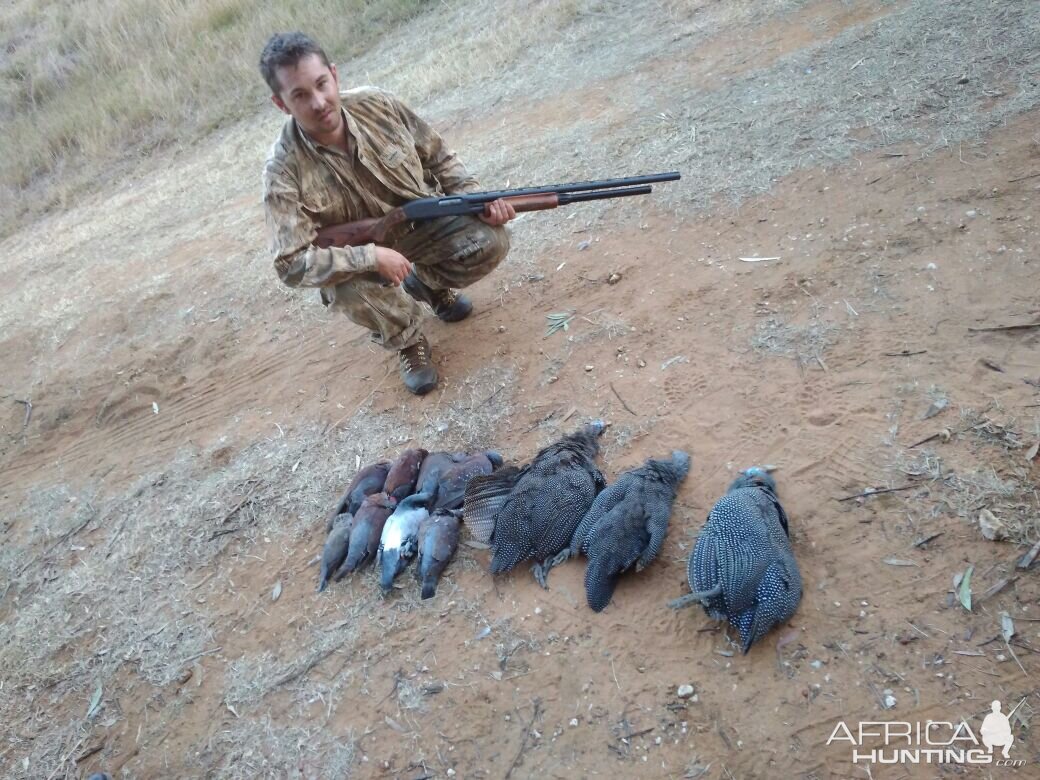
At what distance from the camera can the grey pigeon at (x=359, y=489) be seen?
3537 mm

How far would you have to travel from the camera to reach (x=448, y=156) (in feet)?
13.6

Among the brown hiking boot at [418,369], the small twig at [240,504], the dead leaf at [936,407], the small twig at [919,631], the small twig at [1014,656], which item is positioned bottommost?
the small twig at [1014,656]

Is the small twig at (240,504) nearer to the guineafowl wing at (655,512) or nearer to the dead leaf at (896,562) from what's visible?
the guineafowl wing at (655,512)

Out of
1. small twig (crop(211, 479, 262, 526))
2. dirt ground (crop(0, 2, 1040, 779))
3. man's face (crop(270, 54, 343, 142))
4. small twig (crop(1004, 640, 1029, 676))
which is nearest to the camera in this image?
small twig (crop(1004, 640, 1029, 676))

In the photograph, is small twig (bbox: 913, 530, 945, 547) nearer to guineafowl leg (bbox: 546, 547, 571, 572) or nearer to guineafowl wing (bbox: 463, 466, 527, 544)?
guineafowl leg (bbox: 546, 547, 571, 572)

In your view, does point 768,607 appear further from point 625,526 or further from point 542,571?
point 542,571

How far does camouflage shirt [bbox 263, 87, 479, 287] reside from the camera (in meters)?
3.63

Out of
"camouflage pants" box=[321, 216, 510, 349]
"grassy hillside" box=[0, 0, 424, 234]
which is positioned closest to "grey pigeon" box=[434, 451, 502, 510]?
"camouflage pants" box=[321, 216, 510, 349]

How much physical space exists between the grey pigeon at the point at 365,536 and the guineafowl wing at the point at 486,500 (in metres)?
0.39

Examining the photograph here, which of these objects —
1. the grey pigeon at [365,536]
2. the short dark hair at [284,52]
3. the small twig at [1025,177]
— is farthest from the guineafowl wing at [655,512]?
the small twig at [1025,177]

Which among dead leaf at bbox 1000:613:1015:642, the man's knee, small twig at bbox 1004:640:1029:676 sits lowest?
small twig at bbox 1004:640:1029:676

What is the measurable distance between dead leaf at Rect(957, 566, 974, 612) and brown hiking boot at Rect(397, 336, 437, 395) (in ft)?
8.65

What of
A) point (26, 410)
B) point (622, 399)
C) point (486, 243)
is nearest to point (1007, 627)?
point (622, 399)

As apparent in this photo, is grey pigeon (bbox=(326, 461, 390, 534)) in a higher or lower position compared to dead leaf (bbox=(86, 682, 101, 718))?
higher
